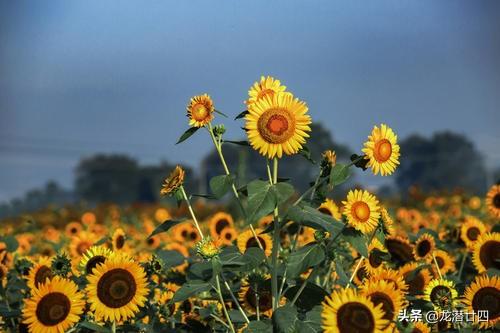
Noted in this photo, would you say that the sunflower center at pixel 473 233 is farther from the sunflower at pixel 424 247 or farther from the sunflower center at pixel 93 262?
the sunflower center at pixel 93 262

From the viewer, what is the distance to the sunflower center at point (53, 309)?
2805 mm

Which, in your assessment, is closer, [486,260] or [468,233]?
[486,260]

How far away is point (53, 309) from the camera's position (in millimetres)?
2820

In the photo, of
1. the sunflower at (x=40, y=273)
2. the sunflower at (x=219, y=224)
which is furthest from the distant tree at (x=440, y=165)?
the sunflower at (x=40, y=273)

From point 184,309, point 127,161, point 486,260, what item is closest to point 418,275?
point 486,260

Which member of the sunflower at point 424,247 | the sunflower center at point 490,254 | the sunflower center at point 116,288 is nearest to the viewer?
the sunflower center at point 116,288

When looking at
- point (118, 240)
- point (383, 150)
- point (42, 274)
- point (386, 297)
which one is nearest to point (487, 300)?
point (386, 297)

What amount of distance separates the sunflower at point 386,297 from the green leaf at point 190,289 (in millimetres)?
487

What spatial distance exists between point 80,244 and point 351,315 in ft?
7.78

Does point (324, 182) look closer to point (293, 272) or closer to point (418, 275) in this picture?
point (293, 272)

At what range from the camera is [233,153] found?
178 ft

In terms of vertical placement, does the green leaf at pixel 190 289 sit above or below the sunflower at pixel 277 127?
below

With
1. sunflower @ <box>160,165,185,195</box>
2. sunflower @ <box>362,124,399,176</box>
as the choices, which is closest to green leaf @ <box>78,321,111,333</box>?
sunflower @ <box>160,165,185,195</box>

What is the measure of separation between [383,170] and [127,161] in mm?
55544
